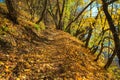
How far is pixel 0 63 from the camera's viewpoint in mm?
7109

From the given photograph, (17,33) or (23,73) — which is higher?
(17,33)

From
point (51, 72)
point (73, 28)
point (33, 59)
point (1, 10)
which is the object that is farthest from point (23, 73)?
point (73, 28)

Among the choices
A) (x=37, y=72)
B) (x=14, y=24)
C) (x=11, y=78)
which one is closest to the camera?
(x=11, y=78)

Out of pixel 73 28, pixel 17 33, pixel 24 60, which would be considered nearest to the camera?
pixel 24 60

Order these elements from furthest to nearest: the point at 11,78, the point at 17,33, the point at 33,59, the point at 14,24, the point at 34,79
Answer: the point at 14,24 < the point at 17,33 < the point at 33,59 < the point at 34,79 < the point at 11,78

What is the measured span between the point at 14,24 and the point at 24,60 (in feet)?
13.2

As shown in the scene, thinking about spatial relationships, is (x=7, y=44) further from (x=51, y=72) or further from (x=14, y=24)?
(x=14, y=24)

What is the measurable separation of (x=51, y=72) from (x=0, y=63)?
1.89 metres

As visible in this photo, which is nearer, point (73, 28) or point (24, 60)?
point (24, 60)

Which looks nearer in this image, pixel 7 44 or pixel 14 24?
pixel 7 44

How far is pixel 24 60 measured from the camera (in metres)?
8.25

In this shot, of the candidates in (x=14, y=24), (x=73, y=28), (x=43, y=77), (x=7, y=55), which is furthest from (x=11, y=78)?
(x=73, y=28)

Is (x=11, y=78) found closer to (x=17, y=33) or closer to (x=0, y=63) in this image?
(x=0, y=63)

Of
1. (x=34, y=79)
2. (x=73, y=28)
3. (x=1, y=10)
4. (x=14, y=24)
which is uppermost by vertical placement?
(x=1, y=10)
